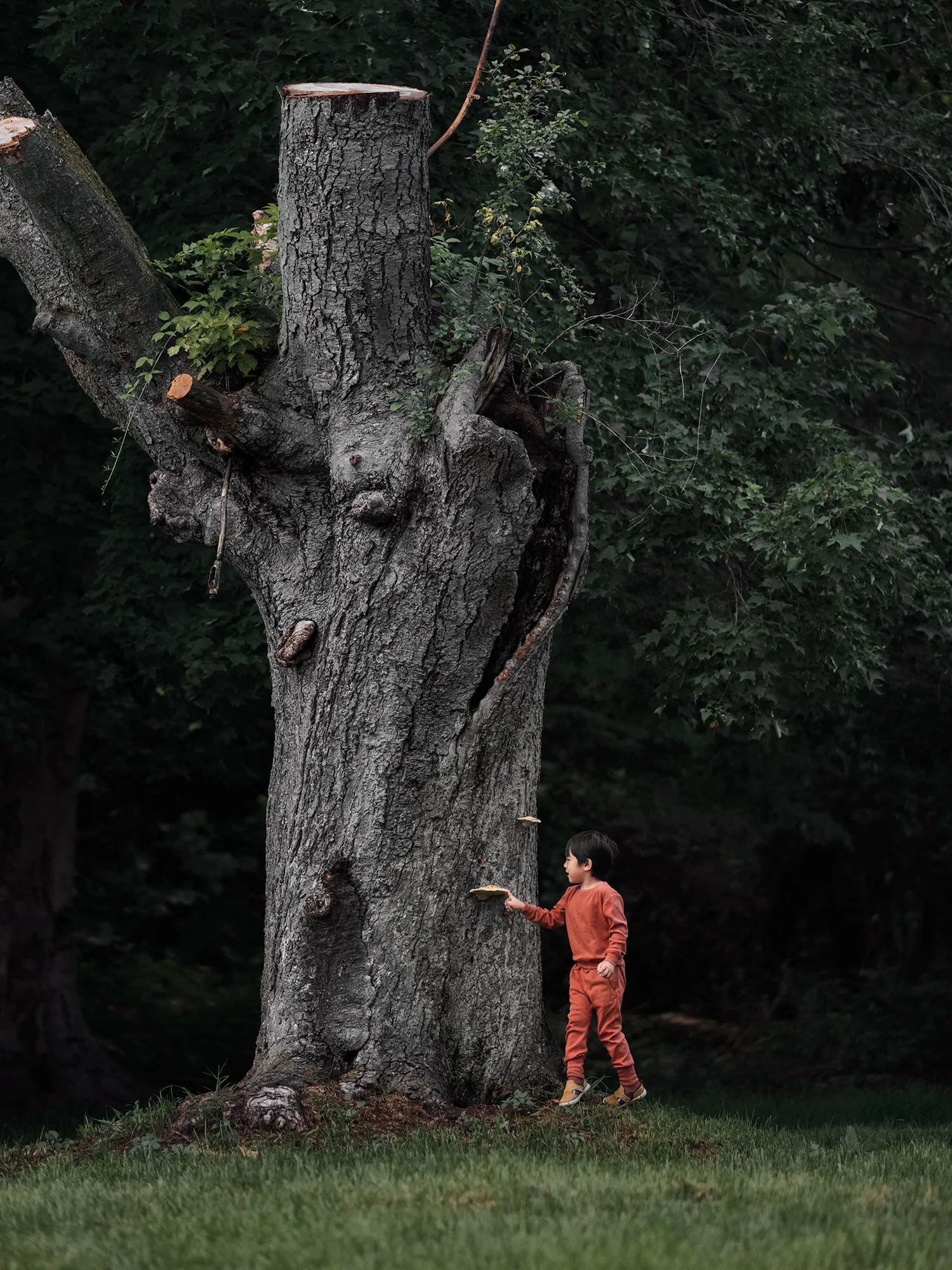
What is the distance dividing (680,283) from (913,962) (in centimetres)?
1105

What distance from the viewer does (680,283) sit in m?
10.8

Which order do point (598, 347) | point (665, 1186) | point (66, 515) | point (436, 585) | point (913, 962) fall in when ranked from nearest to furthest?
point (665, 1186), point (436, 585), point (598, 347), point (66, 515), point (913, 962)

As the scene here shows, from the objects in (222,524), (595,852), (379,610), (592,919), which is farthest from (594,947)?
(222,524)

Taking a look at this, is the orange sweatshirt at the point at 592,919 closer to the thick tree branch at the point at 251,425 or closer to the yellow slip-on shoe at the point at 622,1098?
the yellow slip-on shoe at the point at 622,1098

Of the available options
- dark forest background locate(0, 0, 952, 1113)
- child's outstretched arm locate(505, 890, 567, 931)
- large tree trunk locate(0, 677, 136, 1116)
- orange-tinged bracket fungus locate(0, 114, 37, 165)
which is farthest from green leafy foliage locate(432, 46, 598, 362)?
large tree trunk locate(0, 677, 136, 1116)

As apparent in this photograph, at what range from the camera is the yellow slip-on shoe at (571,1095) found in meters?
6.77

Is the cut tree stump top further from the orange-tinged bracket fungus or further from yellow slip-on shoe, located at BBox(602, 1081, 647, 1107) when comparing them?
yellow slip-on shoe, located at BBox(602, 1081, 647, 1107)

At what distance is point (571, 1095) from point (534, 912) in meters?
0.80

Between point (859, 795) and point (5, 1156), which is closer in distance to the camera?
point (5, 1156)

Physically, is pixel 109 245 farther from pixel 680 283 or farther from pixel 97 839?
pixel 97 839

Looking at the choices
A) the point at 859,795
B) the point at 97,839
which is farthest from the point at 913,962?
the point at 97,839

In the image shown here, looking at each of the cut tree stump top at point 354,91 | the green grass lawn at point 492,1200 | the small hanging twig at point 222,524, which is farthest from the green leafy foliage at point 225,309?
the green grass lawn at point 492,1200

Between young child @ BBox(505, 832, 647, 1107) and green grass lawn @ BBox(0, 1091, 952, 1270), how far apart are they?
24 cm

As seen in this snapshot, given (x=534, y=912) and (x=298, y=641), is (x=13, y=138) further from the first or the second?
(x=534, y=912)
